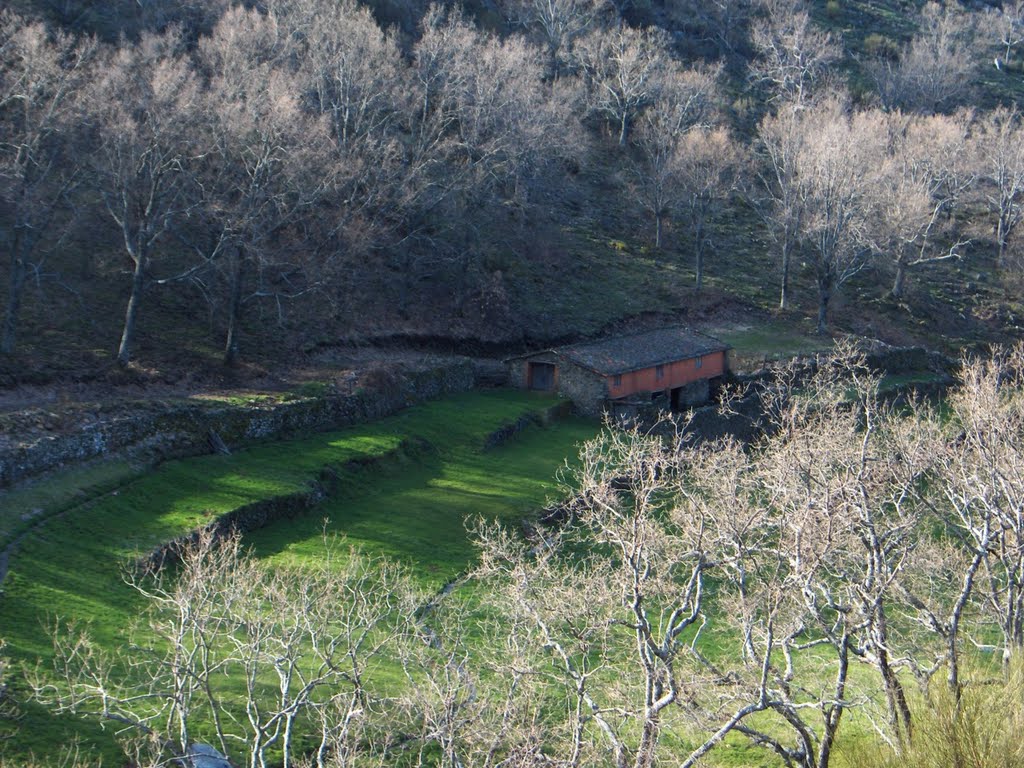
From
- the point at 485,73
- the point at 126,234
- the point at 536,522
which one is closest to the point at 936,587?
the point at 536,522

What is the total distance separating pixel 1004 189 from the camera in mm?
74750

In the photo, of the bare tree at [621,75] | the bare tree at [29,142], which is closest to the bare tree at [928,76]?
the bare tree at [621,75]

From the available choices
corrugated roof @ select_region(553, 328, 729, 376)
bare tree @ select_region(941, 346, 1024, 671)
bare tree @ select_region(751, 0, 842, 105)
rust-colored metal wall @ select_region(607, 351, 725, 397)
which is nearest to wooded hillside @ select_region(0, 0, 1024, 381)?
bare tree @ select_region(751, 0, 842, 105)

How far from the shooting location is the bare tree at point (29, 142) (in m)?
36.7

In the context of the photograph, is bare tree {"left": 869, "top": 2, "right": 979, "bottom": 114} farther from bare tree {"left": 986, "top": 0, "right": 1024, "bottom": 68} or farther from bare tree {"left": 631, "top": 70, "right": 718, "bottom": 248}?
bare tree {"left": 631, "top": 70, "right": 718, "bottom": 248}

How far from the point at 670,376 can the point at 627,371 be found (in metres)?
3.59

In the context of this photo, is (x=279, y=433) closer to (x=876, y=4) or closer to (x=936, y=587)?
(x=936, y=587)

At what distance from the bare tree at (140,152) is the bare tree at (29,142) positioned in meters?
1.26

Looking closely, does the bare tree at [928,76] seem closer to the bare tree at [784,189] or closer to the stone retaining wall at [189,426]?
the bare tree at [784,189]

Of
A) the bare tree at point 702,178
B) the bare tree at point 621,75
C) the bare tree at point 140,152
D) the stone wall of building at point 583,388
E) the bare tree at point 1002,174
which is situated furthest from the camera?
the bare tree at point 621,75

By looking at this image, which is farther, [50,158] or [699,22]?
[699,22]

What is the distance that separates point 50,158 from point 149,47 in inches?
526

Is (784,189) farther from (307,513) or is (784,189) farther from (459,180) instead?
(307,513)

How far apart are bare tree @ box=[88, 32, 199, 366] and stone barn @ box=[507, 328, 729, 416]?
60.3ft
